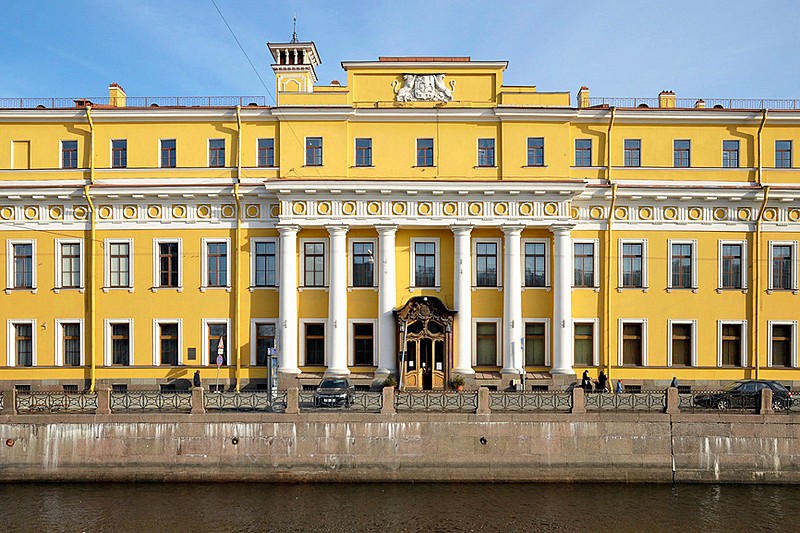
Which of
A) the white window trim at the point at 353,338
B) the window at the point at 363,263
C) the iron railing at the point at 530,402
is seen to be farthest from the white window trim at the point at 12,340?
the iron railing at the point at 530,402

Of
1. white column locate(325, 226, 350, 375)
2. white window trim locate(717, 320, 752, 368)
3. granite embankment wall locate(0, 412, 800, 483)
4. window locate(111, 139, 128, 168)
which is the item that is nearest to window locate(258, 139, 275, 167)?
white column locate(325, 226, 350, 375)

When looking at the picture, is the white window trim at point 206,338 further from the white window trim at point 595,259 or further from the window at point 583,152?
the window at point 583,152

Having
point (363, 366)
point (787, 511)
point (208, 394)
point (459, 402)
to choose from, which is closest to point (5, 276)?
point (208, 394)

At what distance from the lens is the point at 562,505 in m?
16.7

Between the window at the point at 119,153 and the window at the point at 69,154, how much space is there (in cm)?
161

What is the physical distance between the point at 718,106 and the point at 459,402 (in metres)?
17.6

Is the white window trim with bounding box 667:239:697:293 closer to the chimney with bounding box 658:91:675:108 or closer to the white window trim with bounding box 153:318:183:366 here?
the chimney with bounding box 658:91:675:108

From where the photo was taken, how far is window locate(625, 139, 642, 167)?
84.8 feet

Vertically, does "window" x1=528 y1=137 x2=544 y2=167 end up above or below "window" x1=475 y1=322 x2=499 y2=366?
above

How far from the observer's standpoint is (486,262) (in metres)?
25.7

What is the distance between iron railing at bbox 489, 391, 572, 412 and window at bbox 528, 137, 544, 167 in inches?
387

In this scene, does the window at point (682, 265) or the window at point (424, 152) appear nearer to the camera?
the window at point (424, 152)

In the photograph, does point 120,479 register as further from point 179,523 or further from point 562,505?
point 562,505

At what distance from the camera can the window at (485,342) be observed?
83.9 feet
